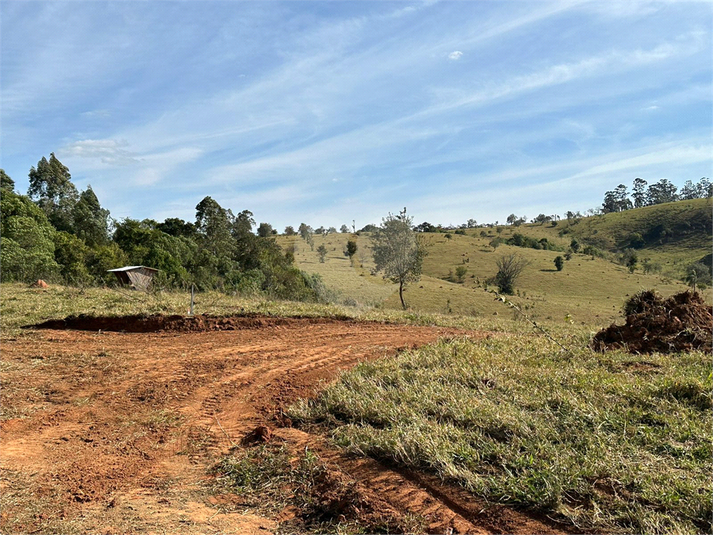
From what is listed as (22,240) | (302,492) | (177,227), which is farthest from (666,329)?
(177,227)

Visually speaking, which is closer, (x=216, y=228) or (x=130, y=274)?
(x=130, y=274)

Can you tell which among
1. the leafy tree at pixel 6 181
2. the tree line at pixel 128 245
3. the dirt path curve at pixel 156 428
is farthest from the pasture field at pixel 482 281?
the leafy tree at pixel 6 181

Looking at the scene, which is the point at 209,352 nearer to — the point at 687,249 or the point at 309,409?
the point at 309,409

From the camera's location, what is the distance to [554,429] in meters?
3.51

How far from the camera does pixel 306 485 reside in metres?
3.16

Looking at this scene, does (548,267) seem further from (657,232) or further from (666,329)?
(666,329)

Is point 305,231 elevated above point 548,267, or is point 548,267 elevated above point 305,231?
point 305,231

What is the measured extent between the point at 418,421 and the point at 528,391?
1322 mm

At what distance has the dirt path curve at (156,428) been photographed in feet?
9.27

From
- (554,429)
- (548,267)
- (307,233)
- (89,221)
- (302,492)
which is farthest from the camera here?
(307,233)

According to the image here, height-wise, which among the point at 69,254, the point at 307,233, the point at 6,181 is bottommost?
the point at 69,254

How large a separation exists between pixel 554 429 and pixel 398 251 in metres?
24.5

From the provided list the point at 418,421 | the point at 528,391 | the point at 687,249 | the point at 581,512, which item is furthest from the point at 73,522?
the point at 687,249

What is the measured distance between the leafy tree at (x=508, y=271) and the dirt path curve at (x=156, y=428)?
3462cm
